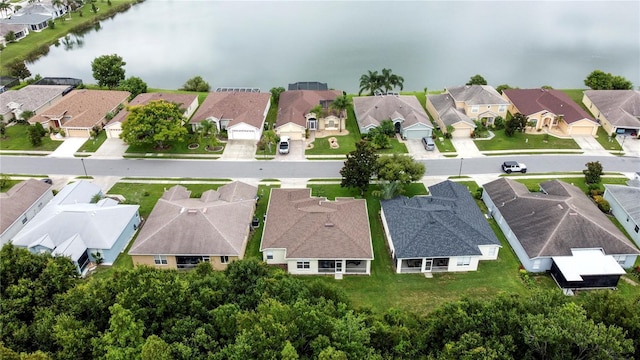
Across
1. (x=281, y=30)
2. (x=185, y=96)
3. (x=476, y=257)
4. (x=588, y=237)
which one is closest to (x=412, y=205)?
(x=476, y=257)

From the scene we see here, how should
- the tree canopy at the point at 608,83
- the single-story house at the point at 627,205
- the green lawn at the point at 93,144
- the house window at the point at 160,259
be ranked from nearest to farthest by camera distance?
the house window at the point at 160,259
the single-story house at the point at 627,205
the green lawn at the point at 93,144
the tree canopy at the point at 608,83

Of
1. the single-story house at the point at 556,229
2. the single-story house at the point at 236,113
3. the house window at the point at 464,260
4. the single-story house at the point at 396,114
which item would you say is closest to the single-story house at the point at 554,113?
the single-story house at the point at 396,114

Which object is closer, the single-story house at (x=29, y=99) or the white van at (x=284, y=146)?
the white van at (x=284, y=146)

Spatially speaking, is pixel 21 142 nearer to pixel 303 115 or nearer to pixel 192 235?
pixel 192 235

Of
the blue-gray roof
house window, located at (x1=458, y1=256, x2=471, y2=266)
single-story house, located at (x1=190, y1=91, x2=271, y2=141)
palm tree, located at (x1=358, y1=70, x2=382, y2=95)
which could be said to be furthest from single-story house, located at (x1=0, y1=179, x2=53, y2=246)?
palm tree, located at (x1=358, y1=70, x2=382, y2=95)

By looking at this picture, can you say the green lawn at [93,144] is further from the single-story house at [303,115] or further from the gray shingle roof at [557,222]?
the gray shingle roof at [557,222]

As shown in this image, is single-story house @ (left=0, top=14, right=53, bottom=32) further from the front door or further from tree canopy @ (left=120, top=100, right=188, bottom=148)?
the front door
